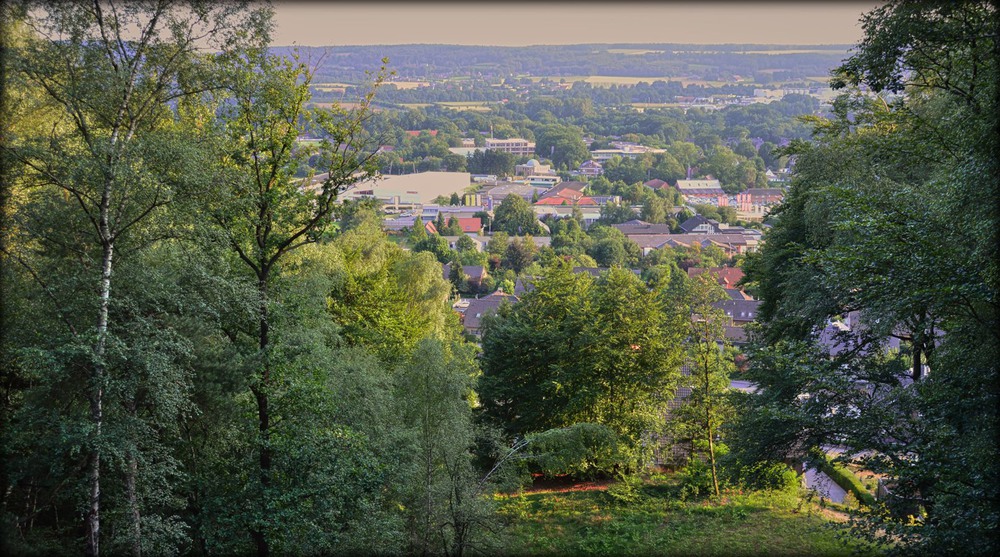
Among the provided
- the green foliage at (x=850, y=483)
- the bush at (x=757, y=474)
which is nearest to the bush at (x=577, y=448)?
the bush at (x=757, y=474)

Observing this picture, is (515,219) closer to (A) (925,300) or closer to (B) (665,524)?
(B) (665,524)

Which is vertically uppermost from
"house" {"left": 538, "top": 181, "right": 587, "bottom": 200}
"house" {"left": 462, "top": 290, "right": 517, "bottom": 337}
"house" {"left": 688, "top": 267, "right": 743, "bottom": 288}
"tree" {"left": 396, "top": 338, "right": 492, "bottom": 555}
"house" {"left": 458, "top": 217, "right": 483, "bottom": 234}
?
"tree" {"left": 396, "top": 338, "right": 492, "bottom": 555}

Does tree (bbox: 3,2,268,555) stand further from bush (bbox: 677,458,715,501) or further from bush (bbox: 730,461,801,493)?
bush (bbox: 677,458,715,501)

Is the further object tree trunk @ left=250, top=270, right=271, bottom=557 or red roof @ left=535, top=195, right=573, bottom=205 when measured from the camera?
red roof @ left=535, top=195, right=573, bottom=205

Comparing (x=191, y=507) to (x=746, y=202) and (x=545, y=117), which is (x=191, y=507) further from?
(x=545, y=117)

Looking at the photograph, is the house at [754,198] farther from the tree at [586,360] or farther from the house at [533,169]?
the tree at [586,360]

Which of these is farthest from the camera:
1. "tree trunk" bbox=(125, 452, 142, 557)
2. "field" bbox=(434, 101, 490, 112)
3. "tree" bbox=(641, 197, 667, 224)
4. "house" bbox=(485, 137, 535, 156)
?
"field" bbox=(434, 101, 490, 112)

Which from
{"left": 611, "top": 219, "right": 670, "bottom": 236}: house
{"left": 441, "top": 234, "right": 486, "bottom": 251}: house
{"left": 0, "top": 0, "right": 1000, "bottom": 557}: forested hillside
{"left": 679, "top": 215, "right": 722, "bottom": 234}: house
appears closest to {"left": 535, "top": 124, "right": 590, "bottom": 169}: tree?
{"left": 679, "top": 215, "right": 722, "bottom": 234}: house

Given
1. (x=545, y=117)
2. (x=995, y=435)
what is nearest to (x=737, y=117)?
(x=545, y=117)
